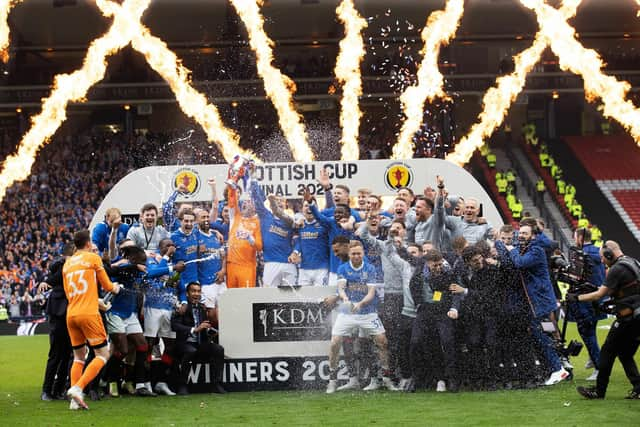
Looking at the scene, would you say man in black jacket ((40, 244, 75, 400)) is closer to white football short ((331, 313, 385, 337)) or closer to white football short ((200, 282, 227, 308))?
white football short ((200, 282, 227, 308))

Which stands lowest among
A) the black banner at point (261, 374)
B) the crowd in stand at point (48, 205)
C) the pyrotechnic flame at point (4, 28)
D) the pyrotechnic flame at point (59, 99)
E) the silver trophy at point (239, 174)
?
the black banner at point (261, 374)

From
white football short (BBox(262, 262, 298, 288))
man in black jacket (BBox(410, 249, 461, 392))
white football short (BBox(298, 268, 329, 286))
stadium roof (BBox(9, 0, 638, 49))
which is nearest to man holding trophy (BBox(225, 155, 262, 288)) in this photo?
white football short (BBox(262, 262, 298, 288))

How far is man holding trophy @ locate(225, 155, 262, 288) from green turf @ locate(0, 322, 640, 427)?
2.24 metres

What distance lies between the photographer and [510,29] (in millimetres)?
41062

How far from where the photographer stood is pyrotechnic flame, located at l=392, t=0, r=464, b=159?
35644 mm

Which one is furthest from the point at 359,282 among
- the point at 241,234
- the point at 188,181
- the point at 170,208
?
the point at 188,181

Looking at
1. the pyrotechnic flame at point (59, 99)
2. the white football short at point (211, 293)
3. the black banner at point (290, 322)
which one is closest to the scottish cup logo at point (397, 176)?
the white football short at point (211, 293)

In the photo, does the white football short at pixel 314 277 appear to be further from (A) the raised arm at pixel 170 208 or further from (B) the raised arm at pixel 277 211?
(A) the raised arm at pixel 170 208

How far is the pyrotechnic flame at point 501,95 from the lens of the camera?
39.6 meters

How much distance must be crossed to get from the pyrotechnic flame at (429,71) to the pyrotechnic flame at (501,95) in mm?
2120

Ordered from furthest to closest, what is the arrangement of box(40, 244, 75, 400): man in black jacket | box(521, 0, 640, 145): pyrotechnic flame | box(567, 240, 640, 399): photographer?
box(521, 0, 640, 145): pyrotechnic flame, box(40, 244, 75, 400): man in black jacket, box(567, 240, 640, 399): photographer

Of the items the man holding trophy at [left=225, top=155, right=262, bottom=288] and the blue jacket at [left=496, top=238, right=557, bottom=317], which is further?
the man holding trophy at [left=225, top=155, right=262, bottom=288]

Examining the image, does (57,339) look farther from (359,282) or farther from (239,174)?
(359,282)

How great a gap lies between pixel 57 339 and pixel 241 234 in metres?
3.08
